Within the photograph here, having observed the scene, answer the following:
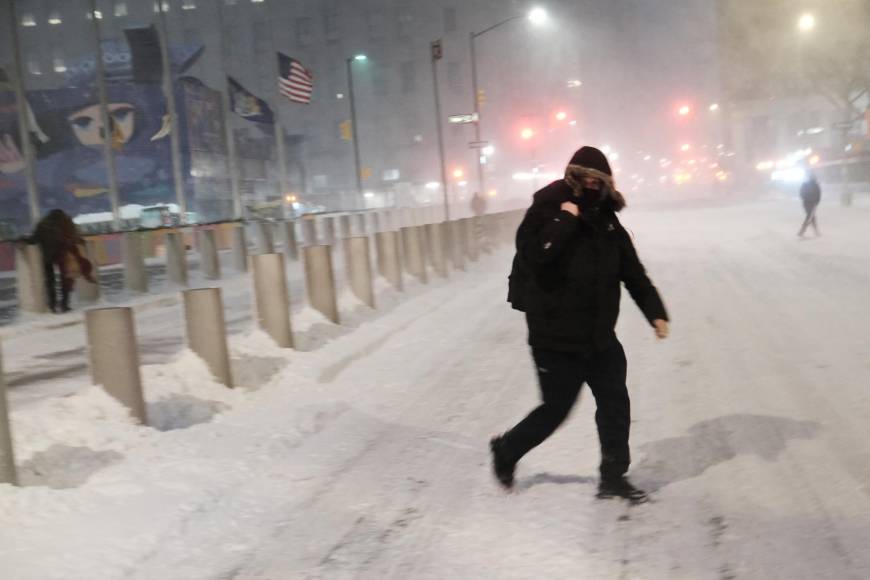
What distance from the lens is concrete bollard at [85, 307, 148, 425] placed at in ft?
18.9

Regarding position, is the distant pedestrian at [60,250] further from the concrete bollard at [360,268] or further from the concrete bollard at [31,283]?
the concrete bollard at [360,268]

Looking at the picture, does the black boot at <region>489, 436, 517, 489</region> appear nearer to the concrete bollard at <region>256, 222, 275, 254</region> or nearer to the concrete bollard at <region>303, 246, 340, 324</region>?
the concrete bollard at <region>303, 246, 340, 324</region>

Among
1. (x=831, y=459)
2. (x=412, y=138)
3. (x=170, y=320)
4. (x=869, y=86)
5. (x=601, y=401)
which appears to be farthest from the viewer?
(x=412, y=138)

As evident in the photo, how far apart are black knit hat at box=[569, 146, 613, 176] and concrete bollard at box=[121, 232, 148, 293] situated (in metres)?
13.6

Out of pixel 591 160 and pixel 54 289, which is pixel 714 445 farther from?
pixel 54 289

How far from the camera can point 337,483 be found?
16.2 ft

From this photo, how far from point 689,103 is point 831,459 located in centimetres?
5267

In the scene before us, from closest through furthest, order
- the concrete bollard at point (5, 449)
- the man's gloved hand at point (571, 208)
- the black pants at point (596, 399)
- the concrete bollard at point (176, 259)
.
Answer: the man's gloved hand at point (571, 208)
the black pants at point (596, 399)
the concrete bollard at point (5, 449)
the concrete bollard at point (176, 259)

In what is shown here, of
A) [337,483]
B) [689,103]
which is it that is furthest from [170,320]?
[689,103]

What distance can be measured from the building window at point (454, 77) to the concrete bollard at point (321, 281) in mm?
81741

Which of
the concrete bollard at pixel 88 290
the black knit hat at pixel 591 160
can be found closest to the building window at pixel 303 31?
the concrete bollard at pixel 88 290

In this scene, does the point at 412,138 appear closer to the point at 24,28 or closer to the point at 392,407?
the point at 24,28

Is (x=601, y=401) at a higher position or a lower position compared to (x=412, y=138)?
lower

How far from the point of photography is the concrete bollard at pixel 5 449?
4.70 meters
